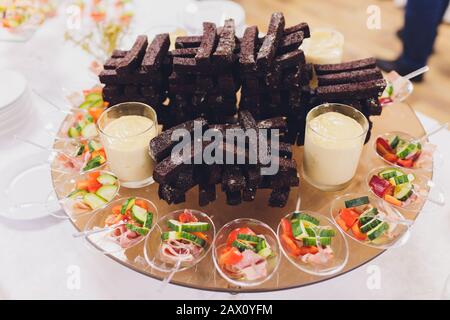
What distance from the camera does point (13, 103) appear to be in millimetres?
2211

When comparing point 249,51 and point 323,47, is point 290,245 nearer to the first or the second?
point 249,51

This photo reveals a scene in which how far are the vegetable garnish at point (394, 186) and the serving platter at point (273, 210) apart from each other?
0.16 feet

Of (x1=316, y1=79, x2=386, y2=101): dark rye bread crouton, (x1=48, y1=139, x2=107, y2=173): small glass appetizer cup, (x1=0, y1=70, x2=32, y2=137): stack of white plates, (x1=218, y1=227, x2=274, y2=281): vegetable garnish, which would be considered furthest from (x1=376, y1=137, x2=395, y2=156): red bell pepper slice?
(x1=0, y1=70, x2=32, y2=137): stack of white plates

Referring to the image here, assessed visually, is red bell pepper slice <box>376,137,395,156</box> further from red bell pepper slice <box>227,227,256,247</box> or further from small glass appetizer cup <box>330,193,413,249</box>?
red bell pepper slice <box>227,227,256,247</box>

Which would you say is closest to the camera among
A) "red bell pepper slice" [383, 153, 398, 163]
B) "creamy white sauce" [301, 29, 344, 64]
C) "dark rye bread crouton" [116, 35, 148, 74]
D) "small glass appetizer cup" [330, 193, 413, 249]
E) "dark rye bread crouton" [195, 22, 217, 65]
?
"small glass appetizer cup" [330, 193, 413, 249]

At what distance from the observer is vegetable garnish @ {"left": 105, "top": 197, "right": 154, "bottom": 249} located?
1.58 metres

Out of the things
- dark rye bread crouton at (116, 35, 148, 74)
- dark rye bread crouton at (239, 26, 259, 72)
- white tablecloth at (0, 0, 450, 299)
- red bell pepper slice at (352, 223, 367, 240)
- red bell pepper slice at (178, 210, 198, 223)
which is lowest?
white tablecloth at (0, 0, 450, 299)

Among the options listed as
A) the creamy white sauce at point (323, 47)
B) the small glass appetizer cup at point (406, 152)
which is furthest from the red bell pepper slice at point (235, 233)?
the creamy white sauce at point (323, 47)

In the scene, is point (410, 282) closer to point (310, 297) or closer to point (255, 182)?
point (310, 297)

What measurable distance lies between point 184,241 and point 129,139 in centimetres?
47

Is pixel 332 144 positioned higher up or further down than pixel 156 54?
further down

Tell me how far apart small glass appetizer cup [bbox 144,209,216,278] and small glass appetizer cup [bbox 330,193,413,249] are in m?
0.50

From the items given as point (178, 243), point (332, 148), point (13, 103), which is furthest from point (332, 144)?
point (13, 103)

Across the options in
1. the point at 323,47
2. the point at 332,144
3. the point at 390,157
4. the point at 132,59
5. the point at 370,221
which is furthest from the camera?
the point at 323,47
